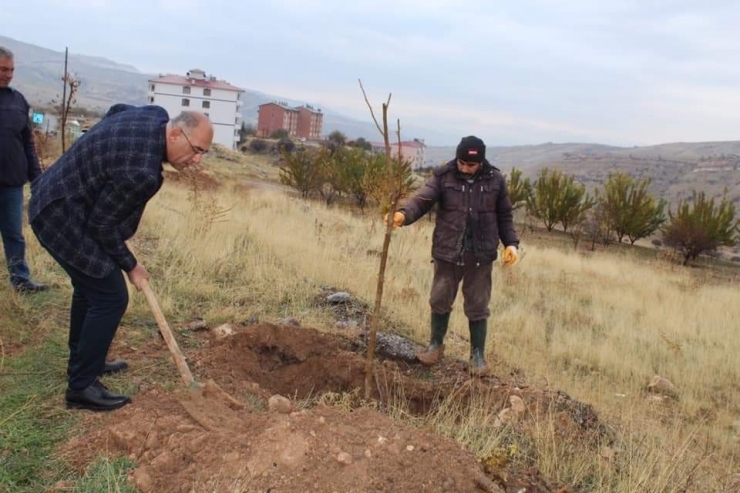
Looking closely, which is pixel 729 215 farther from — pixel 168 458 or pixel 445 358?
pixel 168 458

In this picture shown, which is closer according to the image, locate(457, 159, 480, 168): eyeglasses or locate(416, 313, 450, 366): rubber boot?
locate(457, 159, 480, 168): eyeglasses

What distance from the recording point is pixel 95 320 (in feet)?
8.84

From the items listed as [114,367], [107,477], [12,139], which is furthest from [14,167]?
[107,477]

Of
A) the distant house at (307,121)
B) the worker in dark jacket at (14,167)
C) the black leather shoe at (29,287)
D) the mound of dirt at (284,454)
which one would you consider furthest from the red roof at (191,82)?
the mound of dirt at (284,454)

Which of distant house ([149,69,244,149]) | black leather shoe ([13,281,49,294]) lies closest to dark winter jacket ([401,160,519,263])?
black leather shoe ([13,281,49,294])

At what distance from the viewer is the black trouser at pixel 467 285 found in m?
4.18

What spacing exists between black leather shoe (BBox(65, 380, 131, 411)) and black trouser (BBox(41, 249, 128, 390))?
0.11ft

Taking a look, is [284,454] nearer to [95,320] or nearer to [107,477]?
[107,477]

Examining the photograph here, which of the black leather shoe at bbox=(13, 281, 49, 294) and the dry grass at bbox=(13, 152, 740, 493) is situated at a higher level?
the black leather shoe at bbox=(13, 281, 49, 294)

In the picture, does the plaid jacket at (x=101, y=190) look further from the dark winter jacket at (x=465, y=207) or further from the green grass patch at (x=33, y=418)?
the dark winter jacket at (x=465, y=207)

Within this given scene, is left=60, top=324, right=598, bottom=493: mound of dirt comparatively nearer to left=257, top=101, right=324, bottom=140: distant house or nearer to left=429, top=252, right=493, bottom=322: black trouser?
left=429, top=252, right=493, bottom=322: black trouser

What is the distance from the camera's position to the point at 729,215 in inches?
754

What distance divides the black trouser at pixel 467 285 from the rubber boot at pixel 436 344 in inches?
2.8

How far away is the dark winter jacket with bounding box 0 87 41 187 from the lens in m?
4.05
